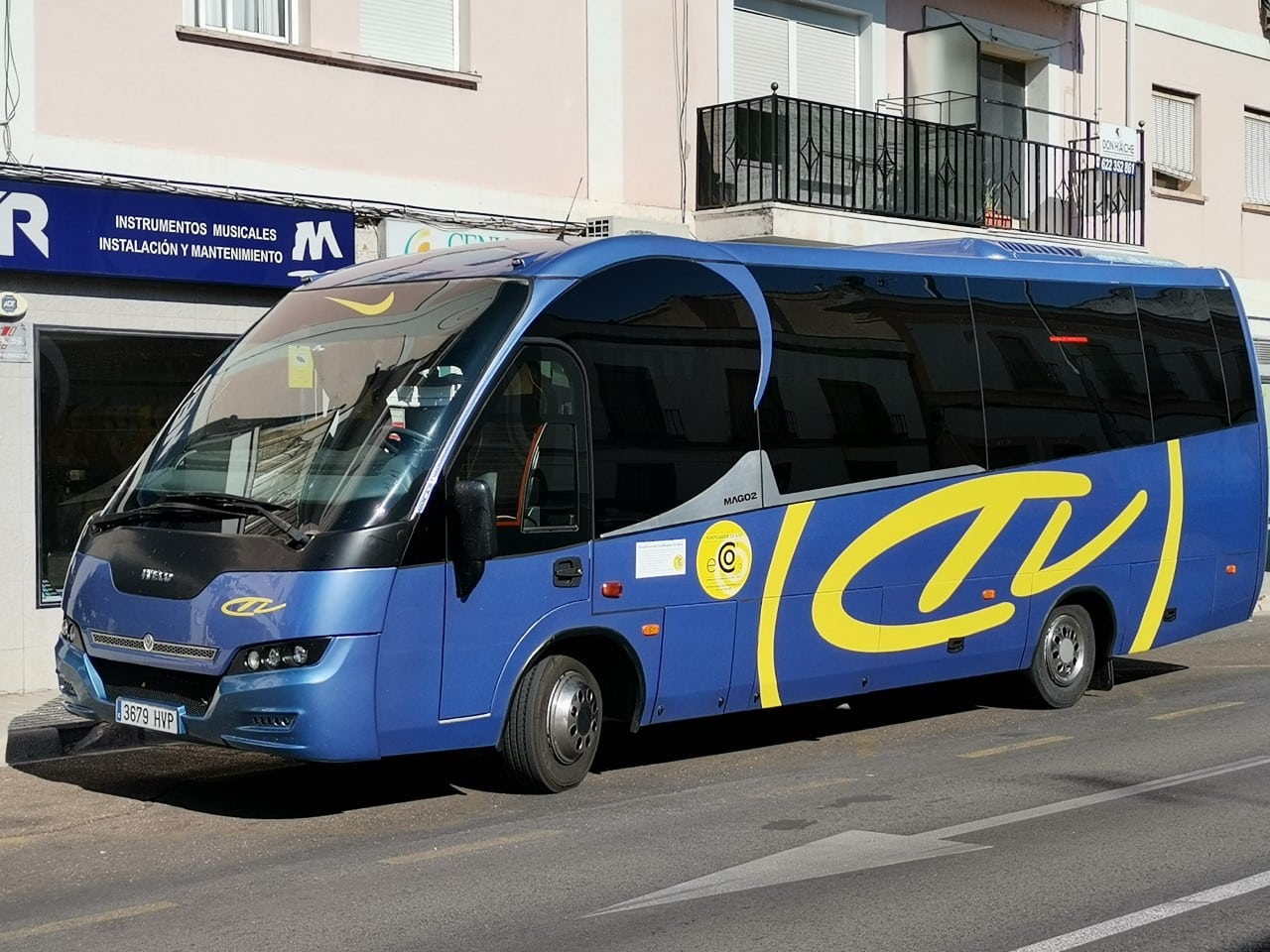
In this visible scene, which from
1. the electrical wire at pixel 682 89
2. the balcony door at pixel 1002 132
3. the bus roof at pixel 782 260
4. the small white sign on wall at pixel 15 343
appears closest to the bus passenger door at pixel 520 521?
the bus roof at pixel 782 260

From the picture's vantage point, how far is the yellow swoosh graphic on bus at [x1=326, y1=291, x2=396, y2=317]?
9.24m

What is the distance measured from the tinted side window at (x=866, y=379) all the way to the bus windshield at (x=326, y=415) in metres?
2.03

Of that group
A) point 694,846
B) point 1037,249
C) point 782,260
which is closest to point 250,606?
point 694,846

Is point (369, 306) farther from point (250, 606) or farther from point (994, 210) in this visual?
point (994, 210)

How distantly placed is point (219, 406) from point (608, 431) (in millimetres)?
2011

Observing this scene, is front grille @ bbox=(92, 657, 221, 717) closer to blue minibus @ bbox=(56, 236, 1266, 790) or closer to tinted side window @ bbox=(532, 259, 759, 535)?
blue minibus @ bbox=(56, 236, 1266, 790)

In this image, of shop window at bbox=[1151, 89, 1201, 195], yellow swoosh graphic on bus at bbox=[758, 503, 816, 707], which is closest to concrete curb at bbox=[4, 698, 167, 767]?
yellow swoosh graphic on bus at bbox=[758, 503, 816, 707]

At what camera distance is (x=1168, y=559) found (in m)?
13.0

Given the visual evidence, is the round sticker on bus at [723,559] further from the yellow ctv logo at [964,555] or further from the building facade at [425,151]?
the building facade at [425,151]

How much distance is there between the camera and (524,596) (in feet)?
28.9

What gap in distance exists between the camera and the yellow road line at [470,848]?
7.68 meters

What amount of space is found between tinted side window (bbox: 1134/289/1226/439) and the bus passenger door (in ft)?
18.1

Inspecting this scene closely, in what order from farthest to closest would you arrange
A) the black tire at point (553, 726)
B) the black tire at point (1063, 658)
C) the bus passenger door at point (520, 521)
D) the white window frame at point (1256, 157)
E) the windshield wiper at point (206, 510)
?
1. the white window frame at point (1256, 157)
2. the black tire at point (1063, 658)
3. the black tire at point (553, 726)
4. the bus passenger door at point (520, 521)
5. the windshield wiper at point (206, 510)

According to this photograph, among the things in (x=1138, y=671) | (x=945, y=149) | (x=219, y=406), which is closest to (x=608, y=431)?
(x=219, y=406)
